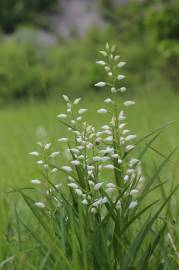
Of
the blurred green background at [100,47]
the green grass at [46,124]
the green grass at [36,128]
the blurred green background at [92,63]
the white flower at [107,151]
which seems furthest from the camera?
the blurred green background at [100,47]

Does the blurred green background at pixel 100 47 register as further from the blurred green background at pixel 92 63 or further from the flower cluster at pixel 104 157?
the flower cluster at pixel 104 157

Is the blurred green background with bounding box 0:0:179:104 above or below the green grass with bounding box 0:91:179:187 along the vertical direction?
above

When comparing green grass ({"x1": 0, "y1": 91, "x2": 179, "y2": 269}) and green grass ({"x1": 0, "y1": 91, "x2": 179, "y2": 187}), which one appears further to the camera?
green grass ({"x1": 0, "y1": 91, "x2": 179, "y2": 187})

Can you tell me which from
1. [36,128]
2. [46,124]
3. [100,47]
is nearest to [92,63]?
[100,47]

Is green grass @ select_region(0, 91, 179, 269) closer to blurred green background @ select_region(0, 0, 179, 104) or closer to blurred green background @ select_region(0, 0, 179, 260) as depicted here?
blurred green background @ select_region(0, 0, 179, 260)

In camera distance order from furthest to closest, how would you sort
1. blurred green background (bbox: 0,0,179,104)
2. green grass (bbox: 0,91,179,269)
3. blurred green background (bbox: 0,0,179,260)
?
blurred green background (bbox: 0,0,179,104) < blurred green background (bbox: 0,0,179,260) < green grass (bbox: 0,91,179,269)

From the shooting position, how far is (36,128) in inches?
324

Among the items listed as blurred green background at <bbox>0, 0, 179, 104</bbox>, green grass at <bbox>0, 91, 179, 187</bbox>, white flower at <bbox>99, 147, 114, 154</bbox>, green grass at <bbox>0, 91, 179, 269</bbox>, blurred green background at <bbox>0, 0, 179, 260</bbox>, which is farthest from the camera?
blurred green background at <bbox>0, 0, 179, 104</bbox>

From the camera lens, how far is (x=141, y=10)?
1316 centimetres

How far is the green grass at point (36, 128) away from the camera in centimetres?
396

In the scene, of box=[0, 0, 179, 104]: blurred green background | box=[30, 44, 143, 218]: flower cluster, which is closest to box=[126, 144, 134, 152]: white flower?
box=[30, 44, 143, 218]: flower cluster

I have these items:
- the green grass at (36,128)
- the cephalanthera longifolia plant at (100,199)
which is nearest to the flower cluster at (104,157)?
the cephalanthera longifolia plant at (100,199)

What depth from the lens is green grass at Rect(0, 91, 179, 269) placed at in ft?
13.0

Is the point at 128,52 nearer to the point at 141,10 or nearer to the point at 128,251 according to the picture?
the point at 141,10
